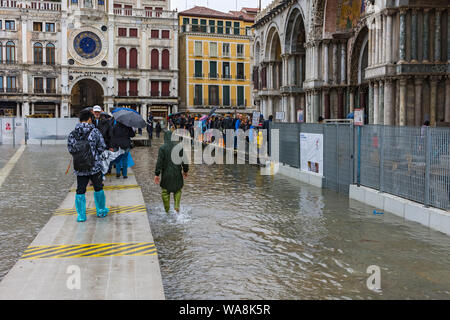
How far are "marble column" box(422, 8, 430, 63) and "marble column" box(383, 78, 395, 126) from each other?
4.20ft

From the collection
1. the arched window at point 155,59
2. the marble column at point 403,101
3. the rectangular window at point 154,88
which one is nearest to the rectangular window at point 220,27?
the arched window at point 155,59

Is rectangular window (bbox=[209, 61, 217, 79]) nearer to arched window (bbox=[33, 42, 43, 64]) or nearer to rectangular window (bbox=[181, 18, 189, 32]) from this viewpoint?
rectangular window (bbox=[181, 18, 189, 32])

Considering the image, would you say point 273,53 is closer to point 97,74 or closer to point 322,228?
point 322,228

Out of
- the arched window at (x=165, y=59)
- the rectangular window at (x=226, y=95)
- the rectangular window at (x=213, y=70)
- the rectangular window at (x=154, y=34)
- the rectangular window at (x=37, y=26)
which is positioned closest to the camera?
the rectangular window at (x=37, y=26)

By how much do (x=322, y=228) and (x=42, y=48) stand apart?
180 feet

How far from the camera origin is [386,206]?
395 inches

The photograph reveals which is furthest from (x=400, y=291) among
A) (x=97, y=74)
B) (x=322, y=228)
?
(x=97, y=74)

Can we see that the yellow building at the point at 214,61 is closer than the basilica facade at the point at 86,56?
No

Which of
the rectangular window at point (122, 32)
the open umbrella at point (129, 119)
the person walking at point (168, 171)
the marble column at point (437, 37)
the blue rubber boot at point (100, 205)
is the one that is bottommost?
the blue rubber boot at point (100, 205)

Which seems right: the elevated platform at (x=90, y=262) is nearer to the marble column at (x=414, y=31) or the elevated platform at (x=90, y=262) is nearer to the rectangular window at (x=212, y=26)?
the marble column at (x=414, y=31)

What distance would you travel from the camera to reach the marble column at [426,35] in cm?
1584

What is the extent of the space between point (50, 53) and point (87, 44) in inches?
168

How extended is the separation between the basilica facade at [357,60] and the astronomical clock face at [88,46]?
28.6m

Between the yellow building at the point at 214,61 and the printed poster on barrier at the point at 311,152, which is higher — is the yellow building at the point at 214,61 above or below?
A: above
